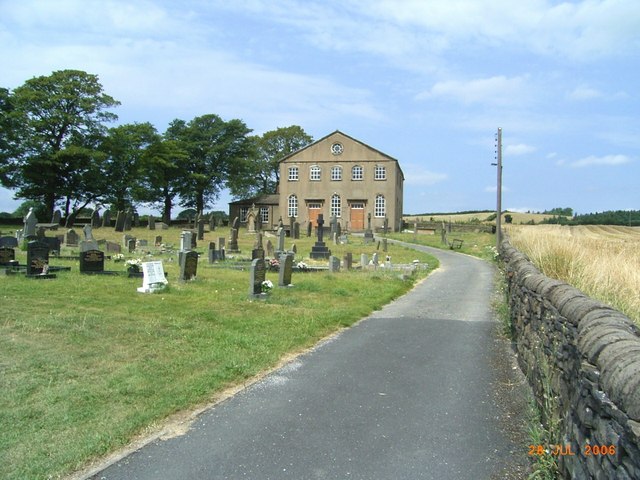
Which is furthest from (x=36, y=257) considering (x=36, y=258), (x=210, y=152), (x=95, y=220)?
(x=210, y=152)

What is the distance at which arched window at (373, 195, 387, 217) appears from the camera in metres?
56.2

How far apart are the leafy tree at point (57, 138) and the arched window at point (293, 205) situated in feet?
64.7

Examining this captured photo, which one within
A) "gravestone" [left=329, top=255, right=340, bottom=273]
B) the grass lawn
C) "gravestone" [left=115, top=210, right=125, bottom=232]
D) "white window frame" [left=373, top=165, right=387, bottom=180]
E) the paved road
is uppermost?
"white window frame" [left=373, top=165, right=387, bottom=180]

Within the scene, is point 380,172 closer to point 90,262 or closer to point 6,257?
point 90,262

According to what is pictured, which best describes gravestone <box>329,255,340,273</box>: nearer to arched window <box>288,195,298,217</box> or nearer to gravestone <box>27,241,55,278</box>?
gravestone <box>27,241,55,278</box>

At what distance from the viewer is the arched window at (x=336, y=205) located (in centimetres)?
5738

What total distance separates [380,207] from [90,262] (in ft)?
140

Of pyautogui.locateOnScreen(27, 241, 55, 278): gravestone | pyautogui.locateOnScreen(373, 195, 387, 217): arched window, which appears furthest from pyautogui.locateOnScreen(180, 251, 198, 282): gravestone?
pyautogui.locateOnScreen(373, 195, 387, 217): arched window

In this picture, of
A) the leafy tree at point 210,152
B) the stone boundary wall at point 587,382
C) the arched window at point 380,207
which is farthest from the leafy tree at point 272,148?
the stone boundary wall at point 587,382

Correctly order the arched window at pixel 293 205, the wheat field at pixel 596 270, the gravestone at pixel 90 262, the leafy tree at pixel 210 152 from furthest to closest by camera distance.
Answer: the leafy tree at pixel 210 152 → the arched window at pixel 293 205 → the gravestone at pixel 90 262 → the wheat field at pixel 596 270

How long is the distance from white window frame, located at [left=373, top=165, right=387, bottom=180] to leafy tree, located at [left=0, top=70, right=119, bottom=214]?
91.5 ft

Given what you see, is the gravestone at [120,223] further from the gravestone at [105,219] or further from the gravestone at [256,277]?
the gravestone at [256,277]

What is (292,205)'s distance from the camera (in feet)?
192

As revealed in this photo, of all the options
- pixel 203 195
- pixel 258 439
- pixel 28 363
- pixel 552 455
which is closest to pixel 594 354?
pixel 552 455
